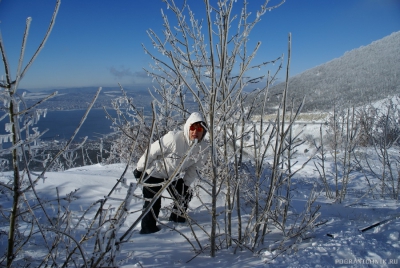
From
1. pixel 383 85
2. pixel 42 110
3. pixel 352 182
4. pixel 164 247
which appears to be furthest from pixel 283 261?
pixel 383 85

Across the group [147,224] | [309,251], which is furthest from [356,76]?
[147,224]

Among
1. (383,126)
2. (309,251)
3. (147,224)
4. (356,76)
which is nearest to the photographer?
(309,251)

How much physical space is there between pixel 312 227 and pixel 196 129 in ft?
4.61

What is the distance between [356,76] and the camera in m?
47.3

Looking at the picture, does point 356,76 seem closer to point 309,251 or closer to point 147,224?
point 309,251

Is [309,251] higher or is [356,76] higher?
[356,76]

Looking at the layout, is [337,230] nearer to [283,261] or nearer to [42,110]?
[283,261]

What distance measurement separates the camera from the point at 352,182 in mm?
7852

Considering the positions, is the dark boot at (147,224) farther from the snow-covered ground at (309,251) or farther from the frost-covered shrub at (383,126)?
the frost-covered shrub at (383,126)

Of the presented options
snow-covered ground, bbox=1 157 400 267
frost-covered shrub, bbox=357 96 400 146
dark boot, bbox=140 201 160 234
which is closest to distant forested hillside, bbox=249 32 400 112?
frost-covered shrub, bbox=357 96 400 146

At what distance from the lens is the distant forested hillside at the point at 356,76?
33469mm

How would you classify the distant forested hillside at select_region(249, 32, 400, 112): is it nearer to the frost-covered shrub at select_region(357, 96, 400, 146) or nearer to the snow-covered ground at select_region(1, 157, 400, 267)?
the frost-covered shrub at select_region(357, 96, 400, 146)

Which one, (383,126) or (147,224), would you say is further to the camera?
(383,126)

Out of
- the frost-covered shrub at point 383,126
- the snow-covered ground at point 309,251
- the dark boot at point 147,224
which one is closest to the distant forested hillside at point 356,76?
the frost-covered shrub at point 383,126
